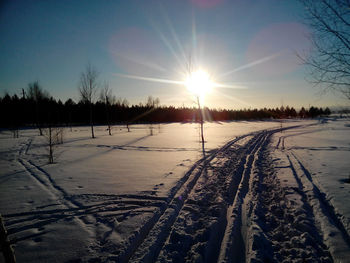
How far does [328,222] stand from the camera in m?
3.39

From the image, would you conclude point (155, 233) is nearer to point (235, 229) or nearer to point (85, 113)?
point (235, 229)

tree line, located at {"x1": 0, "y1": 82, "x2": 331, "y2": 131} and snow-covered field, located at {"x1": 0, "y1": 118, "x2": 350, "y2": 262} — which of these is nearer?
snow-covered field, located at {"x1": 0, "y1": 118, "x2": 350, "y2": 262}

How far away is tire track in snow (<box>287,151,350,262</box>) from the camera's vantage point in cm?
270

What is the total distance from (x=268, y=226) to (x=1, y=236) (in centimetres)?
430


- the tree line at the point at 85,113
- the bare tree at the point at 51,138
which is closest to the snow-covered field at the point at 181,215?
the bare tree at the point at 51,138

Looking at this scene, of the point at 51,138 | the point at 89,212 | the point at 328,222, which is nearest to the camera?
the point at 328,222

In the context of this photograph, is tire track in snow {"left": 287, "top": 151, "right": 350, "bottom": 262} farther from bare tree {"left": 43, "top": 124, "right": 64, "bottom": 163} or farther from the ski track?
bare tree {"left": 43, "top": 124, "right": 64, "bottom": 163}

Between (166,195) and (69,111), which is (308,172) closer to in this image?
(166,195)

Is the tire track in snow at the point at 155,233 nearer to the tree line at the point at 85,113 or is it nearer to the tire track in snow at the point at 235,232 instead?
the tire track in snow at the point at 235,232

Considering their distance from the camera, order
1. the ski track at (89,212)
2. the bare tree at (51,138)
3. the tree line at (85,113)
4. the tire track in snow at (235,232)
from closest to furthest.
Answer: the tire track in snow at (235,232) → the ski track at (89,212) → the bare tree at (51,138) → the tree line at (85,113)

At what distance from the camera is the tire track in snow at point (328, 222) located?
2.70m

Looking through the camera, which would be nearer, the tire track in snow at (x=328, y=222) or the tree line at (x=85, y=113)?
the tire track in snow at (x=328, y=222)

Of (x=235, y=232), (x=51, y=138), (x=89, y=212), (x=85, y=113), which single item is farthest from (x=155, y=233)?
(x=85, y=113)

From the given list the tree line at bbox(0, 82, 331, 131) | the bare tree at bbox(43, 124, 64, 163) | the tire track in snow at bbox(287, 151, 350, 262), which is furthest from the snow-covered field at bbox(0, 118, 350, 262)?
the tree line at bbox(0, 82, 331, 131)
